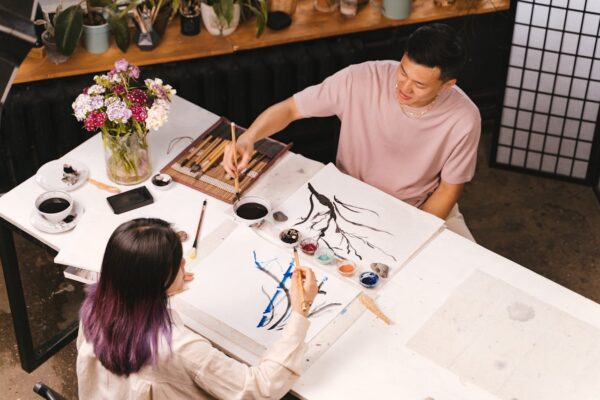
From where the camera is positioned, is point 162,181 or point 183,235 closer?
point 183,235

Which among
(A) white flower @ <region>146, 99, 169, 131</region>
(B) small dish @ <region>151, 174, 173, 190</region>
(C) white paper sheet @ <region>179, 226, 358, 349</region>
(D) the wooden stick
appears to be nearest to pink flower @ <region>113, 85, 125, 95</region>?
(A) white flower @ <region>146, 99, 169, 131</region>

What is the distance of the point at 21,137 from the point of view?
3.62 meters

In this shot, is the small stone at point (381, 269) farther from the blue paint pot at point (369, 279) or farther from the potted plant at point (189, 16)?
the potted plant at point (189, 16)

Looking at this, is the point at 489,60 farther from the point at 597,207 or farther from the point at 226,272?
the point at 226,272

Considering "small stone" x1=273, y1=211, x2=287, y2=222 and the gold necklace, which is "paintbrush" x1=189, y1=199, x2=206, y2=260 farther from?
the gold necklace

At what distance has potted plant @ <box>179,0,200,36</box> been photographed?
3666 millimetres

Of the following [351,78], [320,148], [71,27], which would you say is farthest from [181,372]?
[320,148]

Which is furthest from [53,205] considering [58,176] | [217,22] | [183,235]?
[217,22]

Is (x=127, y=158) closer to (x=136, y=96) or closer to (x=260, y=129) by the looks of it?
(x=136, y=96)

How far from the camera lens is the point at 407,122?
9.27 feet

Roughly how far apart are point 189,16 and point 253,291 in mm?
1668

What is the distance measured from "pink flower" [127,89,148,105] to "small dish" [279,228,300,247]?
562mm

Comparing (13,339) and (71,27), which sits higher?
(71,27)

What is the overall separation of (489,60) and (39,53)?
2.14m
